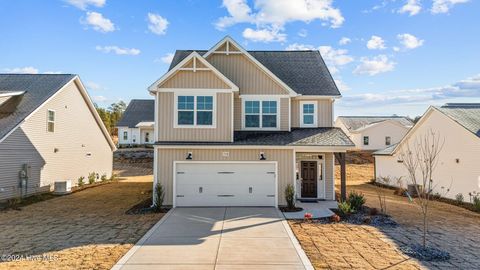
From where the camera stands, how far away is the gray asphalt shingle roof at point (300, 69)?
57.2 ft

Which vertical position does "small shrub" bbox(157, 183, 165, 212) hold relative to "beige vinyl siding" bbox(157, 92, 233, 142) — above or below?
below

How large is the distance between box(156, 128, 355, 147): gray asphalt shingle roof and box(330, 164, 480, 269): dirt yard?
3791 mm

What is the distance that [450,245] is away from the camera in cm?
905

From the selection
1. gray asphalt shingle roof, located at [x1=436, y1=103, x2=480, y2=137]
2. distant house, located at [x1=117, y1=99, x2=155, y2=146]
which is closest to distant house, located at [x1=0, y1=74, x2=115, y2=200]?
distant house, located at [x1=117, y1=99, x2=155, y2=146]

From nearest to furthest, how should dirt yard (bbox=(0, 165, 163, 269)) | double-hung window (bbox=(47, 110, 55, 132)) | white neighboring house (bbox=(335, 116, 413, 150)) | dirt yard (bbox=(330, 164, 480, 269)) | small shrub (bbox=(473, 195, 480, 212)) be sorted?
1. dirt yard (bbox=(0, 165, 163, 269))
2. dirt yard (bbox=(330, 164, 480, 269))
3. small shrub (bbox=(473, 195, 480, 212))
4. double-hung window (bbox=(47, 110, 55, 132))
5. white neighboring house (bbox=(335, 116, 413, 150))

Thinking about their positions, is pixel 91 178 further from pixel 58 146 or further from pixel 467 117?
pixel 467 117

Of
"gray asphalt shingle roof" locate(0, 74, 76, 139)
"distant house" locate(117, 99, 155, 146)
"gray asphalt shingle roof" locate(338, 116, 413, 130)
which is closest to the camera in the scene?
"gray asphalt shingle roof" locate(0, 74, 76, 139)

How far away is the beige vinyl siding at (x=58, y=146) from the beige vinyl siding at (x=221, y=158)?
8.26 m

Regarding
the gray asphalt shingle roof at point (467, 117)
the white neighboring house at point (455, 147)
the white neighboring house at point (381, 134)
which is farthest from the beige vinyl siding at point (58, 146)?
the white neighboring house at point (381, 134)

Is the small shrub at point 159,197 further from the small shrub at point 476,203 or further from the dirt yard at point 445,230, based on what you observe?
the small shrub at point 476,203

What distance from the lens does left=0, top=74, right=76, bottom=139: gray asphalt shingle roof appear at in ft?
56.1

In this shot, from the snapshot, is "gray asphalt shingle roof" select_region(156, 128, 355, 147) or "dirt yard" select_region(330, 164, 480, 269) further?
"gray asphalt shingle roof" select_region(156, 128, 355, 147)

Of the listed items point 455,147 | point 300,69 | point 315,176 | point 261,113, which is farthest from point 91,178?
point 455,147

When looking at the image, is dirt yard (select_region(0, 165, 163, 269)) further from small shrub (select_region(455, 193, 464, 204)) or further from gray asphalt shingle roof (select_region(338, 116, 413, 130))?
gray asphalt shingle roof (select_region(338, 116, 413, 130))
